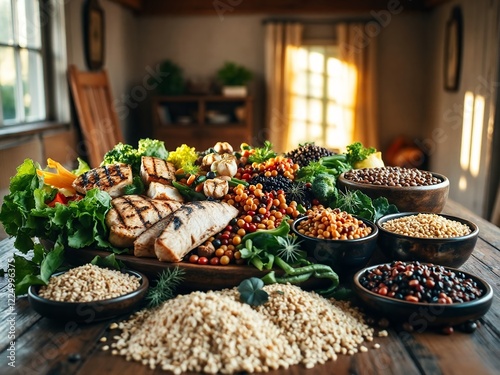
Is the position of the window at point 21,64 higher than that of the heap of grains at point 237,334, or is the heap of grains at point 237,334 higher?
the window at point 21,64

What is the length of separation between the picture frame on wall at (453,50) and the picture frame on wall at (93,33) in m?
3.96

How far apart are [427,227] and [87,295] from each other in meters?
1.22

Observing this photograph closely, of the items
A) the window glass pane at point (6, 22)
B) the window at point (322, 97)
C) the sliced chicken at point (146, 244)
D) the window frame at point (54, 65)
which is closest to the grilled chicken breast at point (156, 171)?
the sliced chicken at point (146, 244)

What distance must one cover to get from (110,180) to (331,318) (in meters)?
1.18

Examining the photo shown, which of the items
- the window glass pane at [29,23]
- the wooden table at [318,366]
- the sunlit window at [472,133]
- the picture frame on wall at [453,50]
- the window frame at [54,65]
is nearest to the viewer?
the wooden table at [318,366]

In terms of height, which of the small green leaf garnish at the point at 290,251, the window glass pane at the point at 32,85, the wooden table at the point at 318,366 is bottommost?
the wooden table at the point at 318,366

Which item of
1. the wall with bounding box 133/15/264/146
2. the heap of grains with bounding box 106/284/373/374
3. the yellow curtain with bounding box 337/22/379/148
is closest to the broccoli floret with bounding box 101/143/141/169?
the heap of grains with bounding box 106/284/373/374

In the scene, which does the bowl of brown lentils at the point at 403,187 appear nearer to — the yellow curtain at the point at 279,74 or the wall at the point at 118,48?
the wall at the point at 118,48

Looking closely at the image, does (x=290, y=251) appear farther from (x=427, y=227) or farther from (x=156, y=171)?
(x=156, y=171)

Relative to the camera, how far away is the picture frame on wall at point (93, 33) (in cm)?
586

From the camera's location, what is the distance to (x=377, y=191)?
2439 mm

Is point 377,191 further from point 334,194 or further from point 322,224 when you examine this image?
point 322,224

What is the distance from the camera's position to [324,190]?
2.38 m

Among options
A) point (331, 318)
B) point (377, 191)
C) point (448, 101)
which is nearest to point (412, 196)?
point (377, 191)
